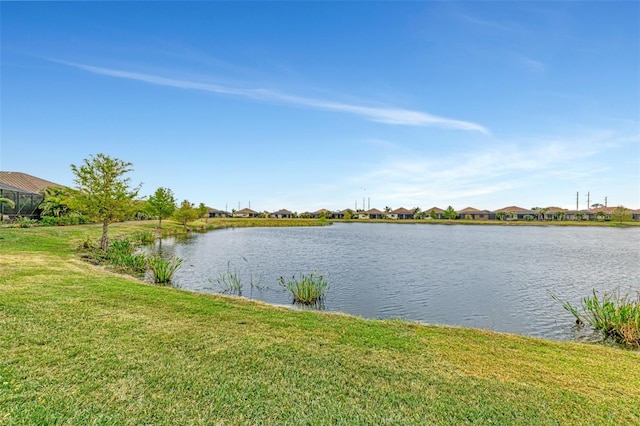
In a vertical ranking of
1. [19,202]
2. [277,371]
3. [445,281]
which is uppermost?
[19,202]

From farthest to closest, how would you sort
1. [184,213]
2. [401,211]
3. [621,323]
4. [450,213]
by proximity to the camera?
1. [401,211]
2. [450,213]
3. [184,213]
4. [621,323]

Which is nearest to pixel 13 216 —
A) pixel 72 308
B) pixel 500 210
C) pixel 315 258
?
pixel 315 258

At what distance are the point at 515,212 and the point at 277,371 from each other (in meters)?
128

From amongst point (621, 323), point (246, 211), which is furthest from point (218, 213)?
point (621, 323)

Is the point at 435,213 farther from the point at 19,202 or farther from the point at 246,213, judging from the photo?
the point at 19,202

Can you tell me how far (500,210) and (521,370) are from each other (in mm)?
125734

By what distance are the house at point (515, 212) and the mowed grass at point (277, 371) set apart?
119 metres

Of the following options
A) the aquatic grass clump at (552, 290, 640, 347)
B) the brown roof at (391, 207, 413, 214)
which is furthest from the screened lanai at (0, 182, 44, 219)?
the brown roof at (391, 207, 413, 214)

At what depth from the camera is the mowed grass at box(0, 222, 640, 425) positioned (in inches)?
146

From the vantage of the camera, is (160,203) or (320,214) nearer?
(160,203)

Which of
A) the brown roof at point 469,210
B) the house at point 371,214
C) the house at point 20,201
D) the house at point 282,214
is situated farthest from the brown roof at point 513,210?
the house at point 20,201

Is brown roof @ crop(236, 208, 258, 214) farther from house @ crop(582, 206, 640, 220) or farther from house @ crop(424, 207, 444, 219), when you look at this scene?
house @ crop(582, 206, 640, 220)

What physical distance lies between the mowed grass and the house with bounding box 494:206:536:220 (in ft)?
390

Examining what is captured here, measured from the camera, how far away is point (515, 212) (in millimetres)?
114125
